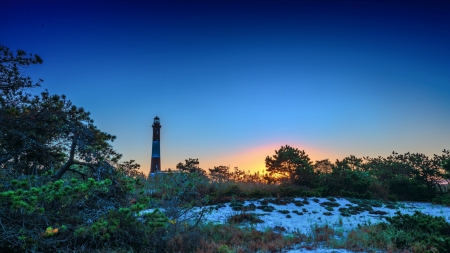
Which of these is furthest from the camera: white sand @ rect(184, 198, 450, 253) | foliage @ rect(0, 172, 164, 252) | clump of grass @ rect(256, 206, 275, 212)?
clump of grass @ rect(256, 206, 275, 212)

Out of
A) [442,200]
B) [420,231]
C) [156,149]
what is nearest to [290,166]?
[442,200]

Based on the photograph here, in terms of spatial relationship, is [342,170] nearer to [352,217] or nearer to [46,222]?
[352,217]

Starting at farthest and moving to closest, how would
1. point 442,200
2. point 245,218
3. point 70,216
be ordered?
1. point 442,200
2. point 245,218
3. point 70,216

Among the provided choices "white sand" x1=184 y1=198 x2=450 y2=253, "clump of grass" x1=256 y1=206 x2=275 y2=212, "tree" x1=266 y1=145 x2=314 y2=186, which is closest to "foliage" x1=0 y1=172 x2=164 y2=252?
"white sand" x1=184 y1=198 x2=450 y2=253

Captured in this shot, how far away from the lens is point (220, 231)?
8438 millimetres

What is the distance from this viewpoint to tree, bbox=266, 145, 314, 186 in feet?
63.0

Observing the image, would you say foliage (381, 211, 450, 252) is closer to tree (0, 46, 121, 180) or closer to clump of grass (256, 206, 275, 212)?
clump of grass (256, 206, 275, 212)

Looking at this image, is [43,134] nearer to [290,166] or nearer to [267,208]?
[267,208]

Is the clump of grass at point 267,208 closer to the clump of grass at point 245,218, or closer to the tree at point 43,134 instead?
the clump of grass at point 245,218

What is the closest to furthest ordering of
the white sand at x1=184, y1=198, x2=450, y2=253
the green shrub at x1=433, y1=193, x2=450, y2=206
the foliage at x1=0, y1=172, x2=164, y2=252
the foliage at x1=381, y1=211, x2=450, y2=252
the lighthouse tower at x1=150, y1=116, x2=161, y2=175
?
the foliage at x1=0, y1=172, x2=164, y2=252
the foliage at x1=381, y1=211, x2=450, y2=252
the white sand at x1=184, y1=198, x2=450, y2=253
the green shrub at x1=433, y1=193, x2=450, y2=206
the lighthouse tower at x1=150, y1=116, x2=161, y2=175

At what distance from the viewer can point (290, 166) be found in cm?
2005

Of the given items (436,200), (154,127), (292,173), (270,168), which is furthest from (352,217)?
(154,127)

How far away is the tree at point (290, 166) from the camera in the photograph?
1920cm

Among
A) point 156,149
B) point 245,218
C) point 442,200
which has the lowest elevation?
point 442,200
